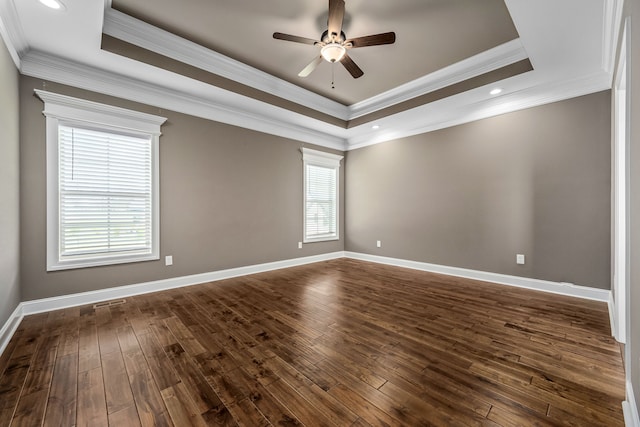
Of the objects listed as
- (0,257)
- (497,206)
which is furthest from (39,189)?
(497,206)

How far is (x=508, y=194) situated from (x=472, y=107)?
54.4 inches

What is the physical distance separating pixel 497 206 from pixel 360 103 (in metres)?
2.73

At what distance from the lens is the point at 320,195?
5.42 metres

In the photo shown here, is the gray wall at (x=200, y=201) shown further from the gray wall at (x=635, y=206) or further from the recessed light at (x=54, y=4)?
the gray wall at (x=635, y=206)

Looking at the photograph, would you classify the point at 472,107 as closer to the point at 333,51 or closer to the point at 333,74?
the point at 333,74

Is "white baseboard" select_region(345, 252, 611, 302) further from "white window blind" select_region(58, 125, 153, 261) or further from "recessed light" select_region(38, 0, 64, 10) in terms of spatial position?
"recessed light" select_region(38, 0, 64, 10)

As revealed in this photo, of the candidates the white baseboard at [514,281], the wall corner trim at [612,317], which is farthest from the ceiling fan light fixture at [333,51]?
the white baseboard at [514,281]

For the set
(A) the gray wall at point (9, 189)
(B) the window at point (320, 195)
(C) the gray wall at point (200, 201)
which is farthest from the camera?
(B) the window at point (320, 195)

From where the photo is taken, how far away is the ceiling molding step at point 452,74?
9.65 feet

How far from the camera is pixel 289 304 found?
112 inches

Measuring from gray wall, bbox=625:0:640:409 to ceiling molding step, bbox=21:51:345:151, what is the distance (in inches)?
140

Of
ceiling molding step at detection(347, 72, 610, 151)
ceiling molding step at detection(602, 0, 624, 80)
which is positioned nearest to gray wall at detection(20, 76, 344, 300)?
ceiling molding step at detection(347, 72, 610, 151)

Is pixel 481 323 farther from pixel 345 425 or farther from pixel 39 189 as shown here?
pixel 39 189

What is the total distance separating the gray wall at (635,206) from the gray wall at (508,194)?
2297 mm
